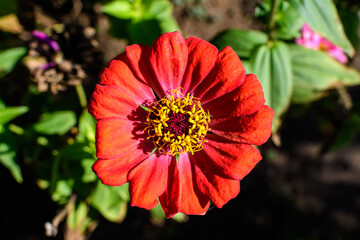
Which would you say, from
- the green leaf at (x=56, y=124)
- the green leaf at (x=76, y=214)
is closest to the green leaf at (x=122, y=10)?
the green leaf at (x=56, y=124)

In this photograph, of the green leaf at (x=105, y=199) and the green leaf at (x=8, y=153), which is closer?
the green leaf at (x=8, y=153)

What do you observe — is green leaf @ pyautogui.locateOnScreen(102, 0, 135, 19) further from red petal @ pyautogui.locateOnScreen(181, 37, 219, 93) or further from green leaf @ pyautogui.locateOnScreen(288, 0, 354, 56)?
green leaf @ pyautogui.locateOnScreen(288, 0, 354, 56)

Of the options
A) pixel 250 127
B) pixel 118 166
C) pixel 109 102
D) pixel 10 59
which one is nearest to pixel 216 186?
pixel 250 127

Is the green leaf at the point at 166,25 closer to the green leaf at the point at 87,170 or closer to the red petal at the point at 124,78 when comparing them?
the red petal at the point at 124,78

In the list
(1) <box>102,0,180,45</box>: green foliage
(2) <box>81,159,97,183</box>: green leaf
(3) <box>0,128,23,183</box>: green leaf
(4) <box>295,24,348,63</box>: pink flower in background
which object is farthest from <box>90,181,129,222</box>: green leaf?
(4) <box>295,24,348,63</box>: pink flower in background

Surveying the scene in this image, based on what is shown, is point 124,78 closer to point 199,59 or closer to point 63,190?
point 199,59

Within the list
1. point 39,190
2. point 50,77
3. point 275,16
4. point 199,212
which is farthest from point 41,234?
point 275,16
